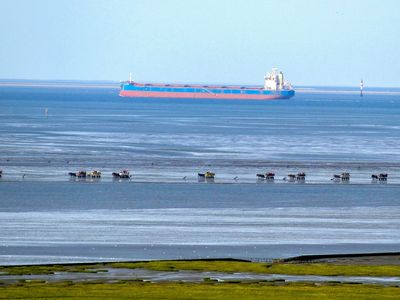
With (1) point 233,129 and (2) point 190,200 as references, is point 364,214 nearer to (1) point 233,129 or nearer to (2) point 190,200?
(2) point 190,200

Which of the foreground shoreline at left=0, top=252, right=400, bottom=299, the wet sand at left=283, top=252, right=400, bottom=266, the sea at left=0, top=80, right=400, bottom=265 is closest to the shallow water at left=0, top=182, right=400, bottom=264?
the sea at left=0, top=80, right=400, bottom=265

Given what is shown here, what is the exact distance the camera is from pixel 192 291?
33.8 metres

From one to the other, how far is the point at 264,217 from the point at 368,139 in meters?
64.6

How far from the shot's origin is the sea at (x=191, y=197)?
4541cm

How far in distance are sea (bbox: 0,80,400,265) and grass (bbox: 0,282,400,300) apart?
6344mm

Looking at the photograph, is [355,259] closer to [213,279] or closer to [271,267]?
[271,267]

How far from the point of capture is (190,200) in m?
61.7

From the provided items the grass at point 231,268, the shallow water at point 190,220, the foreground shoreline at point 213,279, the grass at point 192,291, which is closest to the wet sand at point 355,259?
the foreground shoreline at point 213,279

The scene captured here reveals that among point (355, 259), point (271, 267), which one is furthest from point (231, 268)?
point (355, 259)

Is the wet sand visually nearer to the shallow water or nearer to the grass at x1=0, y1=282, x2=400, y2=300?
the shallow water

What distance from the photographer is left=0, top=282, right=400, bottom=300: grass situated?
32.7 m

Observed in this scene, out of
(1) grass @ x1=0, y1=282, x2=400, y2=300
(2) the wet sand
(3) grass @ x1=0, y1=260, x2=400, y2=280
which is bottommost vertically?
(1) grass @ x1=0, y1=282, x2=400, y2=300

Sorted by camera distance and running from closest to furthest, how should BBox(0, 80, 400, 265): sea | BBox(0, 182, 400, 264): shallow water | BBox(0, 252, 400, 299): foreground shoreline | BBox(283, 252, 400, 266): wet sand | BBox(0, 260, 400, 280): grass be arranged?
BBox(0, 252, 400, 299): foreground shoreline < BBox(0, 260, 400, 280): grass < BBox(283, 252, 400, 266): wet sand < BBox(0, 182, 400, 264): shallow water < BBox(0, 80, 400, 265): sea

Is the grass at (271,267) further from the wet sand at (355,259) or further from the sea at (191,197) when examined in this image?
the sea at (191,197)
